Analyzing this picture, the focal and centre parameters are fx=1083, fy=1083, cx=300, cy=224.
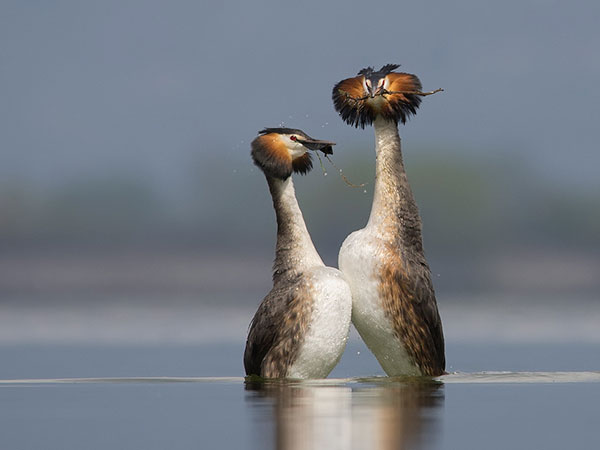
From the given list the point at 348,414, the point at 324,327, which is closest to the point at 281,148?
the point at 324,327

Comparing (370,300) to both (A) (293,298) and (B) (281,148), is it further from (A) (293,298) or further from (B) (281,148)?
(B) (281,148)

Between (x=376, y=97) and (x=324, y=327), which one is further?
(x=376, y=97)

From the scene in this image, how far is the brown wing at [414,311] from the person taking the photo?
428 inches

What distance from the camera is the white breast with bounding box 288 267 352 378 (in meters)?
10.4

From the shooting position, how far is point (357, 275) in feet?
35.7

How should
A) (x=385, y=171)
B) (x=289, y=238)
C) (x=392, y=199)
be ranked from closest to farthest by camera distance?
(x=289, y=238), (x=392, y=199), (x=385, y=171)

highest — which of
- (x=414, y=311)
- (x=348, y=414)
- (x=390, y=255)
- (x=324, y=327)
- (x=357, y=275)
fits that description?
(x=390, y=255)

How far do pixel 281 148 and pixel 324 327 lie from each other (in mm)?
1907

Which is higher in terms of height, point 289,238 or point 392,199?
point 392,199

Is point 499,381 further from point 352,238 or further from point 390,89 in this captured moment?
point 390,89

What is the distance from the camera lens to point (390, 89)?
11.5m

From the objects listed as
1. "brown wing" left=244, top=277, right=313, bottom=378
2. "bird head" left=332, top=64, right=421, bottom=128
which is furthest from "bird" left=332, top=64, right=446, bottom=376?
"brown wing" left=244, top=277, right=313, bottom=378

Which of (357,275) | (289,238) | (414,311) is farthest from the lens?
(414,311)

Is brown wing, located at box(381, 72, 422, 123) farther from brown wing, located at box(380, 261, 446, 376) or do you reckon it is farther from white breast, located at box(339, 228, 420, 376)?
brown wing, located at box(380, 261, 446, 376)
